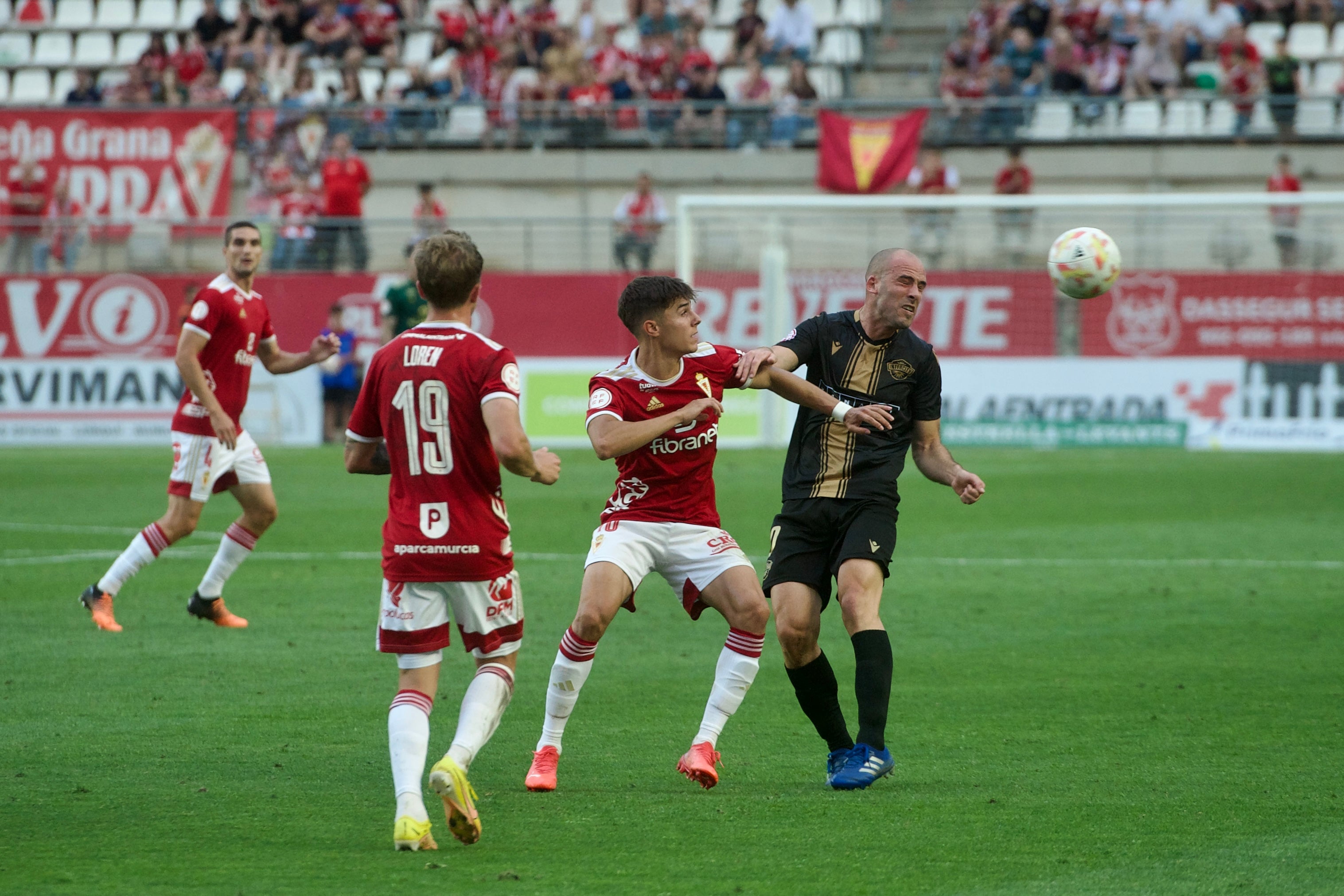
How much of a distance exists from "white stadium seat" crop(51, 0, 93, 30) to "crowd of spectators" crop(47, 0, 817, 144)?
100 inches

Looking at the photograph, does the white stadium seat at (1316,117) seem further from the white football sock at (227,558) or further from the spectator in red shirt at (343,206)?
the white football sock at (227,558)

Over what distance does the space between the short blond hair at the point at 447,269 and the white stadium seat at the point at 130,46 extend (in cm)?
2817

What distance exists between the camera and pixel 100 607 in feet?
30.9

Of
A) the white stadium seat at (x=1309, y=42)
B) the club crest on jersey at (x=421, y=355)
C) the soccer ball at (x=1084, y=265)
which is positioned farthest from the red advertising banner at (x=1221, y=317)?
the club crest on jersey at (x=421, y=355)

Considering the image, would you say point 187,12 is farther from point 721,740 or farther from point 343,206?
point 721,740

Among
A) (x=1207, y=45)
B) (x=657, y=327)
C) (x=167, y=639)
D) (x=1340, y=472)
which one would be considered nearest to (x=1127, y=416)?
(x=1340, y=472)

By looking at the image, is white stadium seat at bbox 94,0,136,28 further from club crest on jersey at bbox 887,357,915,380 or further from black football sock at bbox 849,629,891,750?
black football sock at bbox 849,629,891,750

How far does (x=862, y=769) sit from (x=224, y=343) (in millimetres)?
5482

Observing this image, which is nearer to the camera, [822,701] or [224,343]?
[822,701]

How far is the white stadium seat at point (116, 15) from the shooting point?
31516mm

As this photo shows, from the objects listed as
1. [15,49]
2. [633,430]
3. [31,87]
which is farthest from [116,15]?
[633,430]

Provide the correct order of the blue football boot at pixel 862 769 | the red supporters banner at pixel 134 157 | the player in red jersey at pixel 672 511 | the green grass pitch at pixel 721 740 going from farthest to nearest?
the red supporters banner at pixel 134 157, the player in red jersey at pixel 672 511, the blue football boot at pixel 862 769, the green grass pitch at pixel 721 740

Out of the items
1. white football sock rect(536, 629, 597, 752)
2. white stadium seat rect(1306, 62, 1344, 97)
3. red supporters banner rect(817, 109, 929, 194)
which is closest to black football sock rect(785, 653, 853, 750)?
white football sock rect(536, 629, 597, 752)

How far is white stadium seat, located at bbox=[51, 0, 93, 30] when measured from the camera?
104 feet
